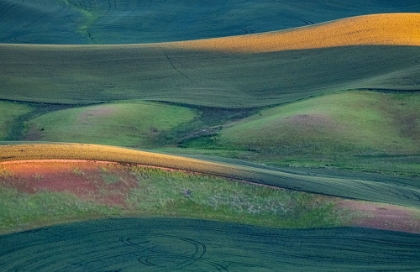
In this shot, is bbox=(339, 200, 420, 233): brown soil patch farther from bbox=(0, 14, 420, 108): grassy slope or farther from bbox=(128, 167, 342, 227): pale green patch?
bbox=(0, 14, 420, 108): grassy slope

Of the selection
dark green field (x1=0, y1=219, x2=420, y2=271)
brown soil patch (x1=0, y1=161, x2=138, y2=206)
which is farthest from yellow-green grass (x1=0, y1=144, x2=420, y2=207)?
dark green field (x1=0, y1=219, x2=420, y2=271)

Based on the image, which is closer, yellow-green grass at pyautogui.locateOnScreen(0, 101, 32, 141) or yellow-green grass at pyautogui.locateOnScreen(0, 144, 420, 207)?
yellow-green grass at pyautogui.locateOnScreen(0, 144, 420, 207)

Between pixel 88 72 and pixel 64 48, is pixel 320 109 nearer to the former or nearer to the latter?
pixel 88 72

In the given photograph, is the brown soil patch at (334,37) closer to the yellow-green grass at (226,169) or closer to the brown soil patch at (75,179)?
the yellow-green grass at (226,169)

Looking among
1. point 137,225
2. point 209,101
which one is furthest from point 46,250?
point 209,101

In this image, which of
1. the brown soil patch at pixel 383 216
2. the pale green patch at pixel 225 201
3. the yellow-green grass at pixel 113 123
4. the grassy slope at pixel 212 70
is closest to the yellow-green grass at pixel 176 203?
the pale green patch at pixel 225 201

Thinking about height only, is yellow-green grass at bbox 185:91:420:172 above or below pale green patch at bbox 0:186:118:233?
below

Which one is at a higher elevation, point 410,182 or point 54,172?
point 54,172
